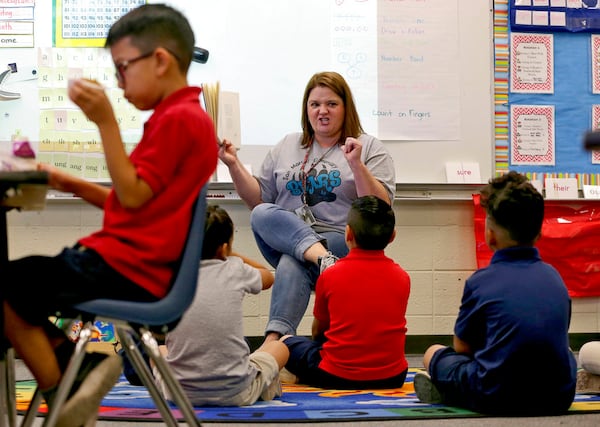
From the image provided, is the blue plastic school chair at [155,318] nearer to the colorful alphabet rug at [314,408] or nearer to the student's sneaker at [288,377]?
the colorful alphabet rug at [314,408]

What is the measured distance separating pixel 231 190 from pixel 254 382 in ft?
5.48

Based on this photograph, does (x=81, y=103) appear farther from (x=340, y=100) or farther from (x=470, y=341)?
(x=340, y=100)

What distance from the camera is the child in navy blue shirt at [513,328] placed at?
234cm

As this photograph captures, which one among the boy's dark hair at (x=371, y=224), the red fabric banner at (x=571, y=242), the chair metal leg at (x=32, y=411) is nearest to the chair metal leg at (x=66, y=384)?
the chair metal leg at (x=32, y=411)

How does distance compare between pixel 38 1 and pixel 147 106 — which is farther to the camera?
pixel 38 1

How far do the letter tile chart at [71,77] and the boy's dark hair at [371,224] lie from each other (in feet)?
4.92

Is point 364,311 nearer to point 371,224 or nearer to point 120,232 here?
point 371,224

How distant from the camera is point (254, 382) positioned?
2.55 m

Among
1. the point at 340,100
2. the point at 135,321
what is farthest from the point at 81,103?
the point at 340,100

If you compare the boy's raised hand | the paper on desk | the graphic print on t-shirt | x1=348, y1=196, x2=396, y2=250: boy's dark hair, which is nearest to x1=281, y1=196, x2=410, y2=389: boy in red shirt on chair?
x1=348, y1=196, x2=396, y2=250: boy's dark hair

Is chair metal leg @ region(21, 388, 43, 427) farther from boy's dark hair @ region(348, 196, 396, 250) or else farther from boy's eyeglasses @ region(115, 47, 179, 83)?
boy's dark hair @ region(348, 196, 396, 250)

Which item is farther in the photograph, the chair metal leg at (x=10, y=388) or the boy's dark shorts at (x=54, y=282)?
the chair metal leg at (x=10, y=388)

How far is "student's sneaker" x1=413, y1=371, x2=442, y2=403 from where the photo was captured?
2586 mm

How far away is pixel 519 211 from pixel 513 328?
1.10 ft
